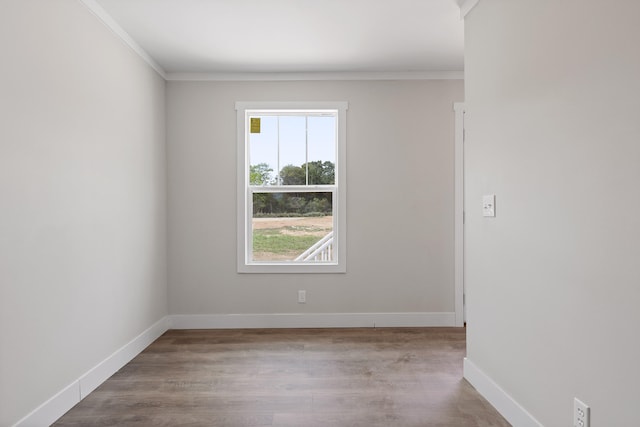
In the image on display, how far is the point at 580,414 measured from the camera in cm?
182

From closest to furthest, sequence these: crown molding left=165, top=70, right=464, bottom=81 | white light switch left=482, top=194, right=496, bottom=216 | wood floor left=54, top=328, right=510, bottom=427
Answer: wood floor left=54, top=328, right=510, bottom=427, white light switch left=482, top=194, right=496, bottom=216, crown molding left=165, top=70, right=464, bottom=81

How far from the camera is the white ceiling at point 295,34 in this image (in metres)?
2.96

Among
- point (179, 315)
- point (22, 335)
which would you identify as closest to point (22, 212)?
point (22, 335)

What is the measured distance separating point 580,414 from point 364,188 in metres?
2.85

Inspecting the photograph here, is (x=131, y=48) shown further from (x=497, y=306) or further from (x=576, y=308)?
(x=576, y=308)

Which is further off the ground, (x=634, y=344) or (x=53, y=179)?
(x=53, y=179)

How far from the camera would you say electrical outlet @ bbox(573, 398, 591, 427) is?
178cm

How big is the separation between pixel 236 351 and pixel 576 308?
2.64m

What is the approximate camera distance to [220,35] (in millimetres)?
3428

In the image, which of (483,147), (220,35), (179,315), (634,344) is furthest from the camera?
(179,315)

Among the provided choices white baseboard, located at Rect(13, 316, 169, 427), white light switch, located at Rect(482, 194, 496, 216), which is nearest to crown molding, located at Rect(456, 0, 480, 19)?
white light switch, located at Rect(482, 194, 496, 216)

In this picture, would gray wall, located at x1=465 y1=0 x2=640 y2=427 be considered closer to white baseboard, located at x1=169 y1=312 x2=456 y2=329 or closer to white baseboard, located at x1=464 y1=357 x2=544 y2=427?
white baseboard, located at x1=464 y1=357 x2=544 y2=427

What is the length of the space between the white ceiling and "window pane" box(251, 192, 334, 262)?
1274 mm

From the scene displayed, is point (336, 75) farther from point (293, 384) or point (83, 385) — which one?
point (83, 385)
